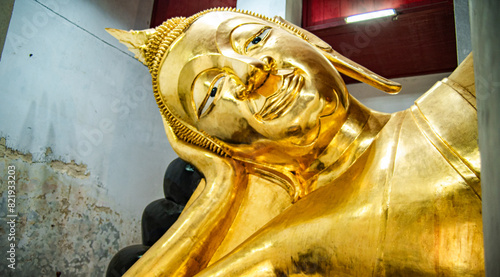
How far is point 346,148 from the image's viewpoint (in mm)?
1002

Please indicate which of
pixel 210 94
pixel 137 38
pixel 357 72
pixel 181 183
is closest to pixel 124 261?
pixel 181 183

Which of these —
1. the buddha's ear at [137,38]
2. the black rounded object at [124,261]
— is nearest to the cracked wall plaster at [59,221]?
the black rounded object at [124,261]

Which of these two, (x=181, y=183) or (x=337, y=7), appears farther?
(x=337, y=7)

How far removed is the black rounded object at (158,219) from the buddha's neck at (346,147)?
1.67 feet

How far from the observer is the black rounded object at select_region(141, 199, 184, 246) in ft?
4.24

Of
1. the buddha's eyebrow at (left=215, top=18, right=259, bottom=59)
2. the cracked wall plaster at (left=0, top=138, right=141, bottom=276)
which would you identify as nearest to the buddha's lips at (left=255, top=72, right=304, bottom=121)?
the buddha's eyebrow at (left=215, top=18, right=259, bottom=59)

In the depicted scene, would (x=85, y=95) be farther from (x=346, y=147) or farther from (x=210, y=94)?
(x=346, y=147)

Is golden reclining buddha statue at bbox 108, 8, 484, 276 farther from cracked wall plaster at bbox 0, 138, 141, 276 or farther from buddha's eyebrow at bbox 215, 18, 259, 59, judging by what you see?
cracked wall plaster at bbox 0, 138, 141, 276

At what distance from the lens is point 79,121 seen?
1853mm

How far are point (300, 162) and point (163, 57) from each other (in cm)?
49

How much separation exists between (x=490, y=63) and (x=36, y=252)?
5.71 feet

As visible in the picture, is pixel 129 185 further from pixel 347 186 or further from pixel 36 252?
pixel 347 186

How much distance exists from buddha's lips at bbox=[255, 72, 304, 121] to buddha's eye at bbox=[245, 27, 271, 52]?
15 centimetres

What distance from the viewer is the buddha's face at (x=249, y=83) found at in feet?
3.10
